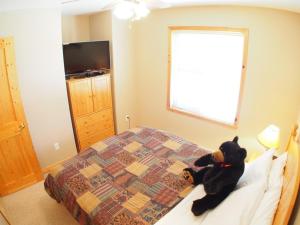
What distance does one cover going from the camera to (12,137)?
2701mm

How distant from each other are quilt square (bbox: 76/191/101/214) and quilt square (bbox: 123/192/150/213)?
26 centimetres

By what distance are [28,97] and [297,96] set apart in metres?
3.28

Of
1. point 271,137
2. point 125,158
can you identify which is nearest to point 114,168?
point 125,158

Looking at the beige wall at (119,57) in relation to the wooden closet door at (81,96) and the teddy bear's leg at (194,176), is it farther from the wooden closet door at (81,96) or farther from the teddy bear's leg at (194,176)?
the teddy bear's leg at (194,176)

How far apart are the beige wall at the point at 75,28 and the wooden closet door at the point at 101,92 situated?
32.8 inches

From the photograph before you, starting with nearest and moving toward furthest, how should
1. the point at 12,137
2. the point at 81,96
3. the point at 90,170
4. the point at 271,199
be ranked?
the point at 271,199 → the point at 90,170 → the point at 12,137 → the point at 81,96

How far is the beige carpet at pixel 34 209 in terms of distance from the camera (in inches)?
96.0

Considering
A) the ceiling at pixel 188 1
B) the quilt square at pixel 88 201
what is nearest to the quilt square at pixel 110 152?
the quilt square at pixel 88 201

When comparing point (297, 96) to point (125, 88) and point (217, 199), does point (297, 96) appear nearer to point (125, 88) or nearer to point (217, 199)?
point (217, 199)

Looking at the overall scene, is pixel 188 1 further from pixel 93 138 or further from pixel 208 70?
pixel 93 138

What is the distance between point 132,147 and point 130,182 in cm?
60

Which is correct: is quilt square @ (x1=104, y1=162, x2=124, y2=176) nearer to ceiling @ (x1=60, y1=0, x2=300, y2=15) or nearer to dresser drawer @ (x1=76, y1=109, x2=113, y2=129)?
dresser drawer @ (x1=76, y1=109, x2=113, y2=129)

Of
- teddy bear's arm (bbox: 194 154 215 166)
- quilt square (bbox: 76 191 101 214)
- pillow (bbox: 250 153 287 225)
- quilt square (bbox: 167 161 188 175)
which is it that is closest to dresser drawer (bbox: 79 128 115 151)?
quilt square (bbox: 76 191 101 214)

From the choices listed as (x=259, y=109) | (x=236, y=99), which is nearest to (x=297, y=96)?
(x=259, y=109)
